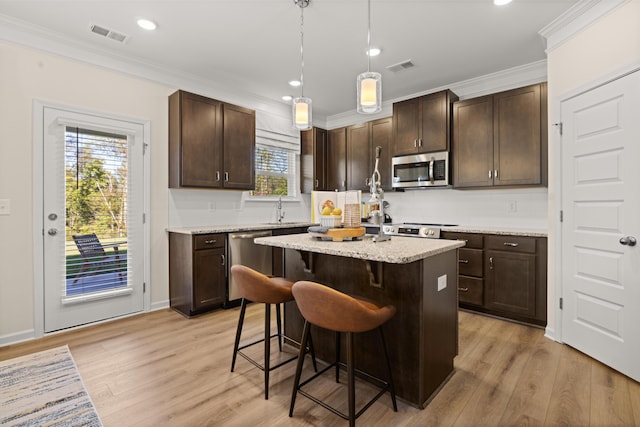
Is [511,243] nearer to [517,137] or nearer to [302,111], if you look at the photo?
[517,137]

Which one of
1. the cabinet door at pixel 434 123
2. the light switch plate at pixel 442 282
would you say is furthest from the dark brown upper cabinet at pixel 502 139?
the light switch plate at pixel 442 282

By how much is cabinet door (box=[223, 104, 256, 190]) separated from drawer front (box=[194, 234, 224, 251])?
2.38 feet

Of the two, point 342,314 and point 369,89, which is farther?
point 369,89

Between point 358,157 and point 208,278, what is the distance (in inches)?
113

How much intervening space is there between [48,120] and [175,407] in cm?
284

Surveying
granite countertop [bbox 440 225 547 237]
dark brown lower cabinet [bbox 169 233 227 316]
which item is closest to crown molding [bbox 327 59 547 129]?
granite countertop [bbox 440 225 547 237]

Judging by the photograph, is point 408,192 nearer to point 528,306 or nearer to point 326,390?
point 528,306

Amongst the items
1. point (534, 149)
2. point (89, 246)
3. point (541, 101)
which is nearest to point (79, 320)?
point (89, 246)

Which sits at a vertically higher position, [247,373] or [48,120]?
[48,120]

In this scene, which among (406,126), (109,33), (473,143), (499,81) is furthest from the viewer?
(406,126)

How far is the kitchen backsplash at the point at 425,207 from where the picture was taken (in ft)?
12.5

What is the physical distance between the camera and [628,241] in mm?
2248

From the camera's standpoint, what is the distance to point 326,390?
82.5 inches

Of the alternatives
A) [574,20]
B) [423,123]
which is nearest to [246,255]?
[423,123]
